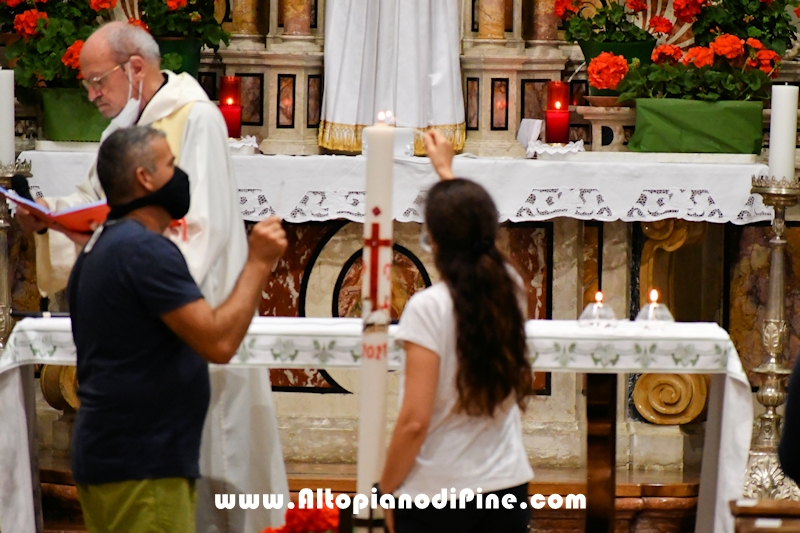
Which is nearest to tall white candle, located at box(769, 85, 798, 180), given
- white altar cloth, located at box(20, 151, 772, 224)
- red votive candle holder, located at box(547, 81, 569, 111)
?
white altar cloth, located at box(20, 151, 772, 224)

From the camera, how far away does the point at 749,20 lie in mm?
6004

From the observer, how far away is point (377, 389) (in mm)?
3006

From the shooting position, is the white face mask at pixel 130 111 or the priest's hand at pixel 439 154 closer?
the priest's hand at pixel 439 154

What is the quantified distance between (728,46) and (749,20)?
0.27 m

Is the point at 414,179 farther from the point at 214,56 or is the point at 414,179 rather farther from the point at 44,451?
the point at 44,451

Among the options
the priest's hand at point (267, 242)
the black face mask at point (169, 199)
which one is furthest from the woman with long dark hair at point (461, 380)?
the black face mask at point (169, 199)

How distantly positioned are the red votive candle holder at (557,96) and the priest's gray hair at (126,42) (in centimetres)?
211

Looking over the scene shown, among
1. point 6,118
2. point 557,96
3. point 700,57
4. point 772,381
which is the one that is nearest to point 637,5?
point 700,57

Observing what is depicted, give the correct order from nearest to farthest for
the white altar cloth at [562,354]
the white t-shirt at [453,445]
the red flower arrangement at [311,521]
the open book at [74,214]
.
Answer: the white t-shirt at [453,445] → the red flower arrangement at [311,521] → the open book at [74,214] → the white altar cloth at [562,354]

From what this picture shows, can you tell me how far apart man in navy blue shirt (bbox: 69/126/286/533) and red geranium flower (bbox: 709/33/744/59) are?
3.12 m

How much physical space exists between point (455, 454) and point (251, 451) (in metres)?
1.70

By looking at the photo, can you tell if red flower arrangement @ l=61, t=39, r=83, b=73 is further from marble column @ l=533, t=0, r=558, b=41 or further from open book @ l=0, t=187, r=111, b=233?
marble column @ l=533, t=0, r=558, b=41

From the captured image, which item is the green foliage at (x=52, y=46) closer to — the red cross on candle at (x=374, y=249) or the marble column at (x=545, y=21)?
the marble column at (x=545, y=21)

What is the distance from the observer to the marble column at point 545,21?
6637mm
